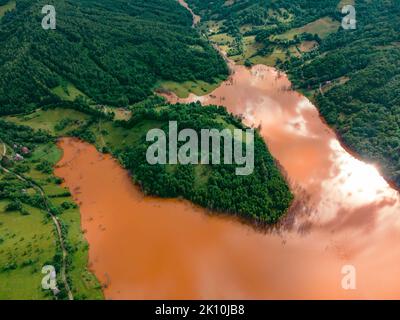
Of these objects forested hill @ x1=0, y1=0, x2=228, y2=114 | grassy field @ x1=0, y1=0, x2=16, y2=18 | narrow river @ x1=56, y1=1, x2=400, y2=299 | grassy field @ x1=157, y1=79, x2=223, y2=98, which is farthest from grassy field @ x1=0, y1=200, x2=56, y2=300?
grassy field @ x1=0, y1=0, x2=16, y2=18

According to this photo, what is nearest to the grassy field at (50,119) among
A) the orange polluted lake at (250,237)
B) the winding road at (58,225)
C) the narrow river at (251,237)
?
the narrow river at (251,237)

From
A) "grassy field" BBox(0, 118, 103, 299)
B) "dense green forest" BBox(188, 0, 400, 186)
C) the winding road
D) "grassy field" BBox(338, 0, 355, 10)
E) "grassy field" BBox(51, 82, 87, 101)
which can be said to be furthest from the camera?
"grassy field" BBox(338, 0, 355, 10)

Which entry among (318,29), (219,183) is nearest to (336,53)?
(318,29)

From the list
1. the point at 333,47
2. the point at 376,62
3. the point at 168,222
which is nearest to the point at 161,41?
the point at 333,47

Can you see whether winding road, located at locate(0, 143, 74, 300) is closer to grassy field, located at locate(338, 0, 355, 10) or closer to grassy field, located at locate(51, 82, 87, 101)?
grassy field, located at locate(51, 82, 87, 101)

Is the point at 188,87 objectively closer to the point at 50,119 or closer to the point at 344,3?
the point at 50,119

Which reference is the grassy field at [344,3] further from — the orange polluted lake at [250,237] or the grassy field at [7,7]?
the grassy field at [7,7]
